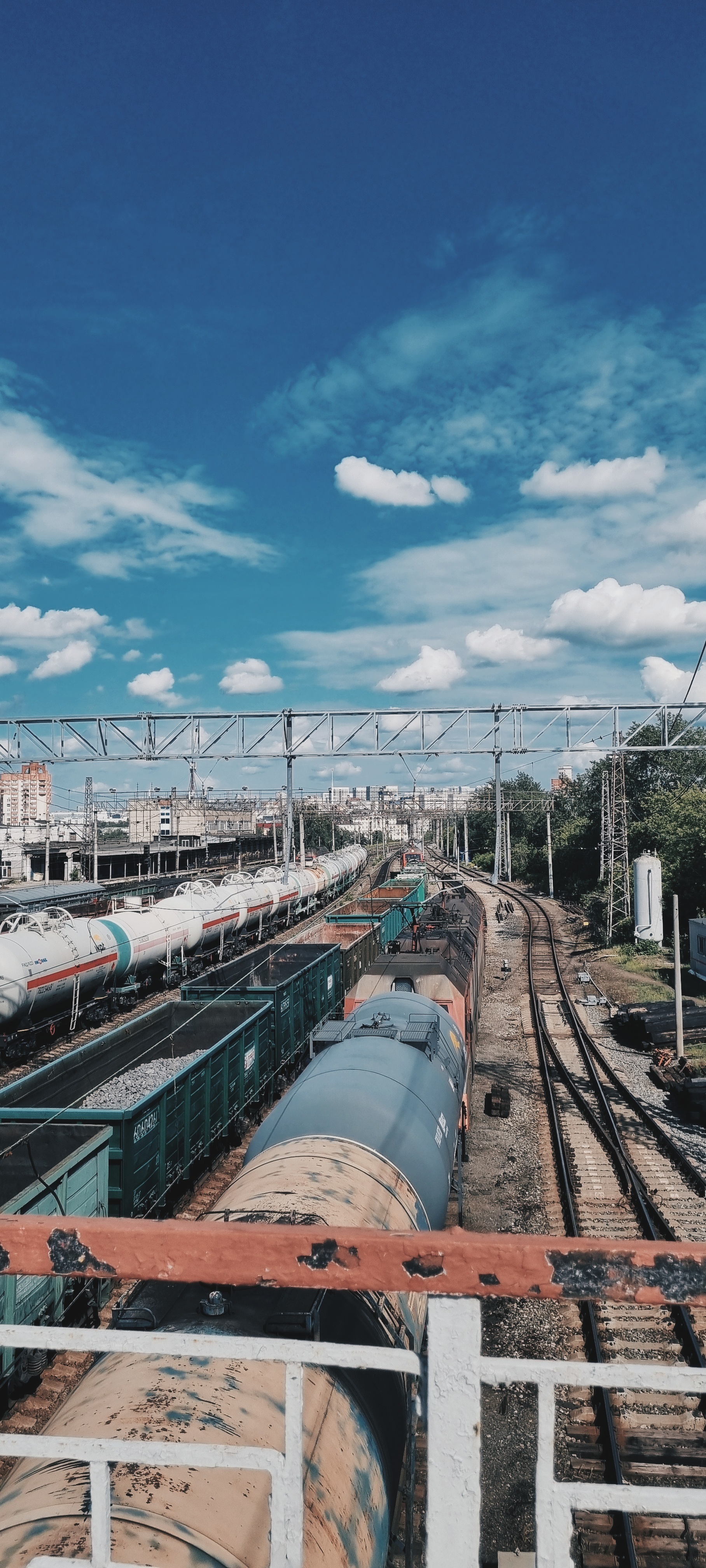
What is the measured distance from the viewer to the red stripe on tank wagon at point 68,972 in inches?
680

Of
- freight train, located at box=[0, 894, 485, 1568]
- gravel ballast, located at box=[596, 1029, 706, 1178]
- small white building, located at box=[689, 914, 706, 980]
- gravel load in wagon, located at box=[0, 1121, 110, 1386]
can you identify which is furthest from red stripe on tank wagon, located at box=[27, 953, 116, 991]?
small white building, located at box=[689, 914, 706, 980]

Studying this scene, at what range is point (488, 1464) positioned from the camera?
651 centimetres

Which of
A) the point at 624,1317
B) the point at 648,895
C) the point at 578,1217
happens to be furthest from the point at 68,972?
the point at 624,1317

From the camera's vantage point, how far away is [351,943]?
78.6 feet

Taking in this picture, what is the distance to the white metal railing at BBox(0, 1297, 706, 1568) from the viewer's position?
170 centimetres

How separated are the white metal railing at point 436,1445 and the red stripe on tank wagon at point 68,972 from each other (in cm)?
1654

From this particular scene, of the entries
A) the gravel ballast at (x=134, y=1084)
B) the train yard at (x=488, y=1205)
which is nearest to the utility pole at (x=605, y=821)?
the train yard at (x=488, y=1205)

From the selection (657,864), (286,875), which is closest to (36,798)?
(286,875)

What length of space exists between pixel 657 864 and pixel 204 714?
50.8 ft

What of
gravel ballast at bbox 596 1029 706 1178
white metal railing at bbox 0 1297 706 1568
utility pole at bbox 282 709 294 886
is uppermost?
utility pole at bbox 282 709 294 886

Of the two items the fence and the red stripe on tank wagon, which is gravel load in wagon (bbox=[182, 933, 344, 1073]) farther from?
the fence

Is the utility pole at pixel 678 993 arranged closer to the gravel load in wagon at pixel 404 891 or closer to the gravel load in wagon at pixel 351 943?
the gravel load in wagon at pixel 351 943

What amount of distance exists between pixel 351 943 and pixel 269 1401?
2083cm

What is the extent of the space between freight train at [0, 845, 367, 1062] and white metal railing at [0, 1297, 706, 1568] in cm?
1605
